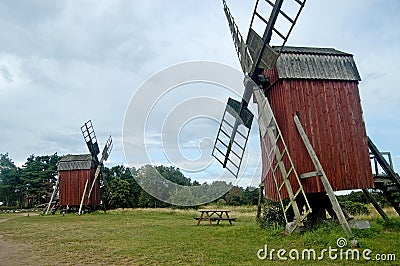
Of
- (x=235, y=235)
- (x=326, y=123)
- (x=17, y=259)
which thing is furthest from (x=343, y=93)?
(x=17, y=259)

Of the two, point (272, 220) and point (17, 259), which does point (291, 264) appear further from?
point (17, 259)

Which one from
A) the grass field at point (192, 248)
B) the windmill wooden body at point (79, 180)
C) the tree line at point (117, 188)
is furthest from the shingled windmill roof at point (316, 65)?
the windmill wooden body at point (79, 180)

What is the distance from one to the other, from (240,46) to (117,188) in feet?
129

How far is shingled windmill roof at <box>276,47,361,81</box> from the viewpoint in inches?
Result: 476

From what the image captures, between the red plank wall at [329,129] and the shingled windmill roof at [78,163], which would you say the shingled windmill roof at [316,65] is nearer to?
the red plank wall at [329,129]

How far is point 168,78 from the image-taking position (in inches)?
615

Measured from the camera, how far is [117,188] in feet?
161

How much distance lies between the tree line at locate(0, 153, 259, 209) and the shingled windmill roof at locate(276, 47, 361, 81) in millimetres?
19762

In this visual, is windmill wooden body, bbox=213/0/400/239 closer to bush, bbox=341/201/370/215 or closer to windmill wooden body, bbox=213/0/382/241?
windmill wooden body, bbox=213/0/382/241

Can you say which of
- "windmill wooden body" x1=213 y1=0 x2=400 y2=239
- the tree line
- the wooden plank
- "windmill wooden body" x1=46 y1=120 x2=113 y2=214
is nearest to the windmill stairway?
"windmill wooden body" x1=213 y1=0 x2=400 y2=239

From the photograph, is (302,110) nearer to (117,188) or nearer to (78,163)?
(78,163)

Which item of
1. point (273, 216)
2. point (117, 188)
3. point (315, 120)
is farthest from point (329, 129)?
point (117, 188)

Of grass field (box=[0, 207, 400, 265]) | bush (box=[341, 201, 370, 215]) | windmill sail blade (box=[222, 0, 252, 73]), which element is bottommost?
grass field (box=[0, 207, 400, 265])

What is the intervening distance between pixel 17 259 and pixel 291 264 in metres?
6.93
